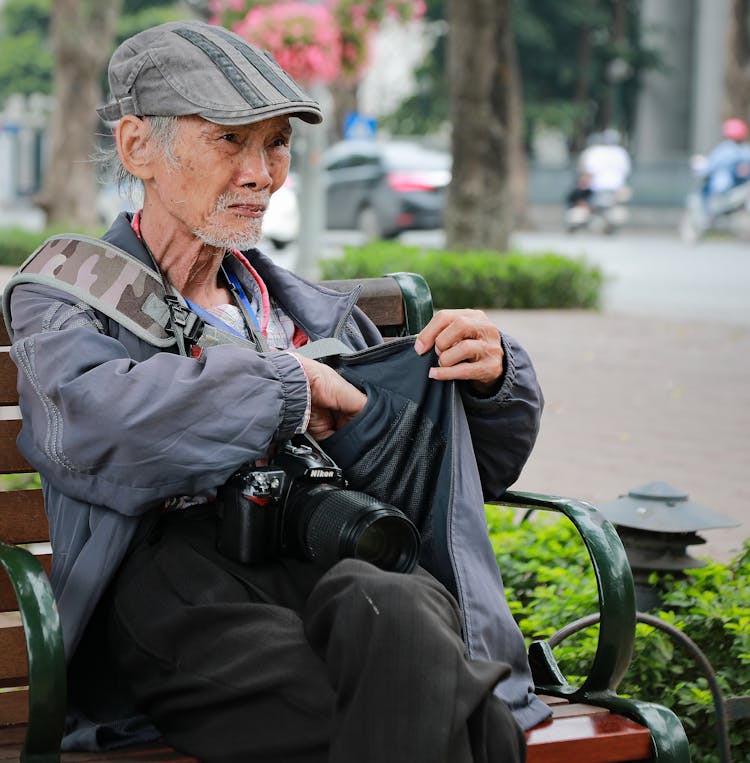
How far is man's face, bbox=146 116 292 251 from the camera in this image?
264 centimetres

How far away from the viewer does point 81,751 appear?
2.33 meters

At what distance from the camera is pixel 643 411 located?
831 cm

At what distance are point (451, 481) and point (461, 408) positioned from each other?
14cm

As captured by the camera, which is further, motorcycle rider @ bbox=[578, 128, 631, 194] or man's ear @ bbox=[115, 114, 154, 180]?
motorcycle rider @ bbox=[578, 128, 631, 194]

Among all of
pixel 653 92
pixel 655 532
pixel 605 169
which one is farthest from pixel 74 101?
pixel 653 92

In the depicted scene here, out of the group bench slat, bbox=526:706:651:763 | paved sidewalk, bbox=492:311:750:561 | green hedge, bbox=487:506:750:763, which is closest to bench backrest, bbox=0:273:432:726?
bench slat, bbox=526:706:651:763

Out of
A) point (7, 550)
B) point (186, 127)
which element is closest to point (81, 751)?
point (7, 550)

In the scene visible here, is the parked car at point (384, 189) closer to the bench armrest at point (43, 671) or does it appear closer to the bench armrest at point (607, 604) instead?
the bench armrest at point (607, 604)

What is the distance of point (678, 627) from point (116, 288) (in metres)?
1.79

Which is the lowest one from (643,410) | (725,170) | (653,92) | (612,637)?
(643,410)

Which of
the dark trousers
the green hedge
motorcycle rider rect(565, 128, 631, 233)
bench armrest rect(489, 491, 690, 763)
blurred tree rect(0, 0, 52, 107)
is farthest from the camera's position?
blurred tree rect(0, 0, 52, 107)

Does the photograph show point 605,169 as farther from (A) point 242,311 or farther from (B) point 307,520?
(B) point 307,520

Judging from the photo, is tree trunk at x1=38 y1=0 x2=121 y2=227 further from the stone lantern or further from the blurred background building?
the blurred background building

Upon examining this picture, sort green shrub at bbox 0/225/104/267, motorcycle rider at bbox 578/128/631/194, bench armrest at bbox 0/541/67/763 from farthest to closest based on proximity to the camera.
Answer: motorcycle rider at bbox 578/128/631/194
green shrub at bbox 0/225/104/267
bench armrest at bbox 0/541/67/763
